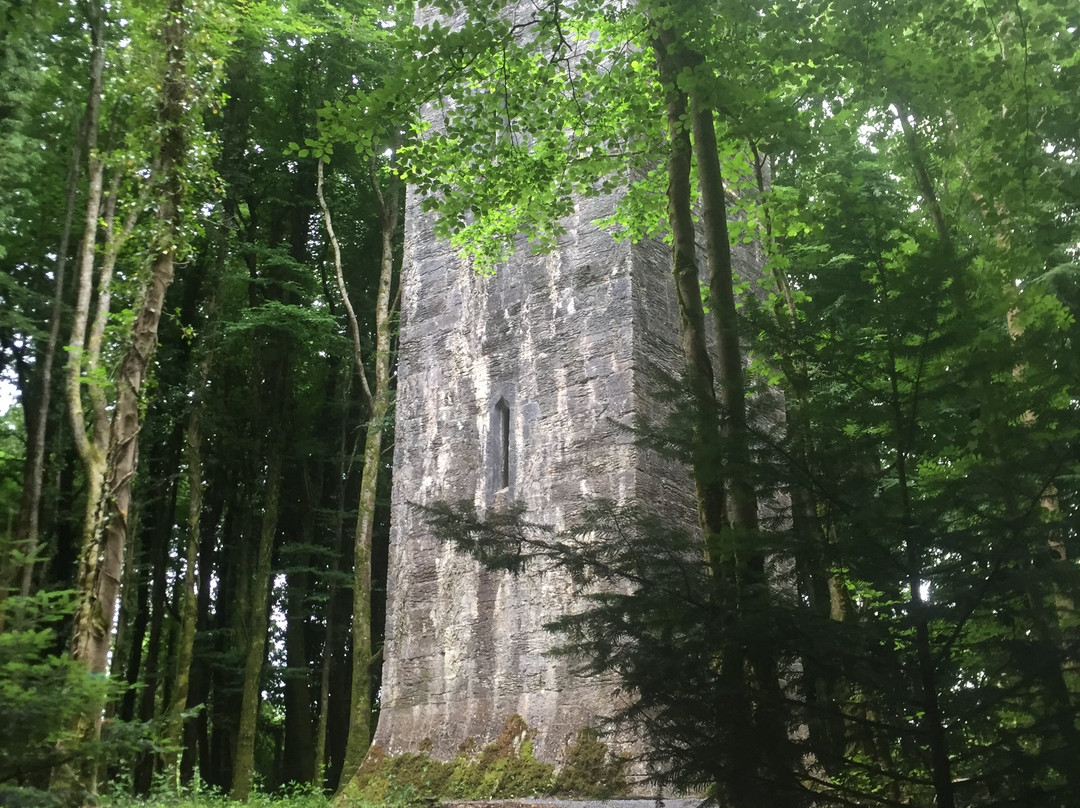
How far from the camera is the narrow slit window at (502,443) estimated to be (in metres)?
11.1

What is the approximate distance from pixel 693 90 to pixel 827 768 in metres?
4.13

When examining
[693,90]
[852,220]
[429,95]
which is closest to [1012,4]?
[693,90]

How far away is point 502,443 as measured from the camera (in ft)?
37.0

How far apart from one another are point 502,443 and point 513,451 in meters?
0.25

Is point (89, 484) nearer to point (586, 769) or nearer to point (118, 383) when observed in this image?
point (118, 383)

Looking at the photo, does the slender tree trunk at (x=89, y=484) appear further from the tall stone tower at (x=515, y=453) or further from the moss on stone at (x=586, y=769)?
the moss on stone at (x=586, y=769)

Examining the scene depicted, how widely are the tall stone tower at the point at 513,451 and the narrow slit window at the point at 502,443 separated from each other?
0.05ft

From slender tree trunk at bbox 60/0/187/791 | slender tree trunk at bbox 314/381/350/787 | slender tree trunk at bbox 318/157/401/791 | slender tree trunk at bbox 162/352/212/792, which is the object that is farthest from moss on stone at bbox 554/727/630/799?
slender tree trunk at bbox 314/381/350/787

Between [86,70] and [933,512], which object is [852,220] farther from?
[86,70]

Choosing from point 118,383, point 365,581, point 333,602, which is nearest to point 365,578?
point 365,581

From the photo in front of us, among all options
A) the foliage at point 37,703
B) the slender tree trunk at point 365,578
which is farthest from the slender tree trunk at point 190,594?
the foliage at point 37,703

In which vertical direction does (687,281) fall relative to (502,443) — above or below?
below

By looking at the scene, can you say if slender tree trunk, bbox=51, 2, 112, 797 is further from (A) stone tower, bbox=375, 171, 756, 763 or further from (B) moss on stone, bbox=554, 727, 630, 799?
(B) moss on stone, bbox=554, 727, 630, 799

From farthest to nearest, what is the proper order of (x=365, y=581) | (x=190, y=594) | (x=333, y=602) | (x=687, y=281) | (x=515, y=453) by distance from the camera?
(x=333, y=602) → (x=190, y=594) → (x=365, y=581) → (x=515, y=453) → (x=687, y=281)
